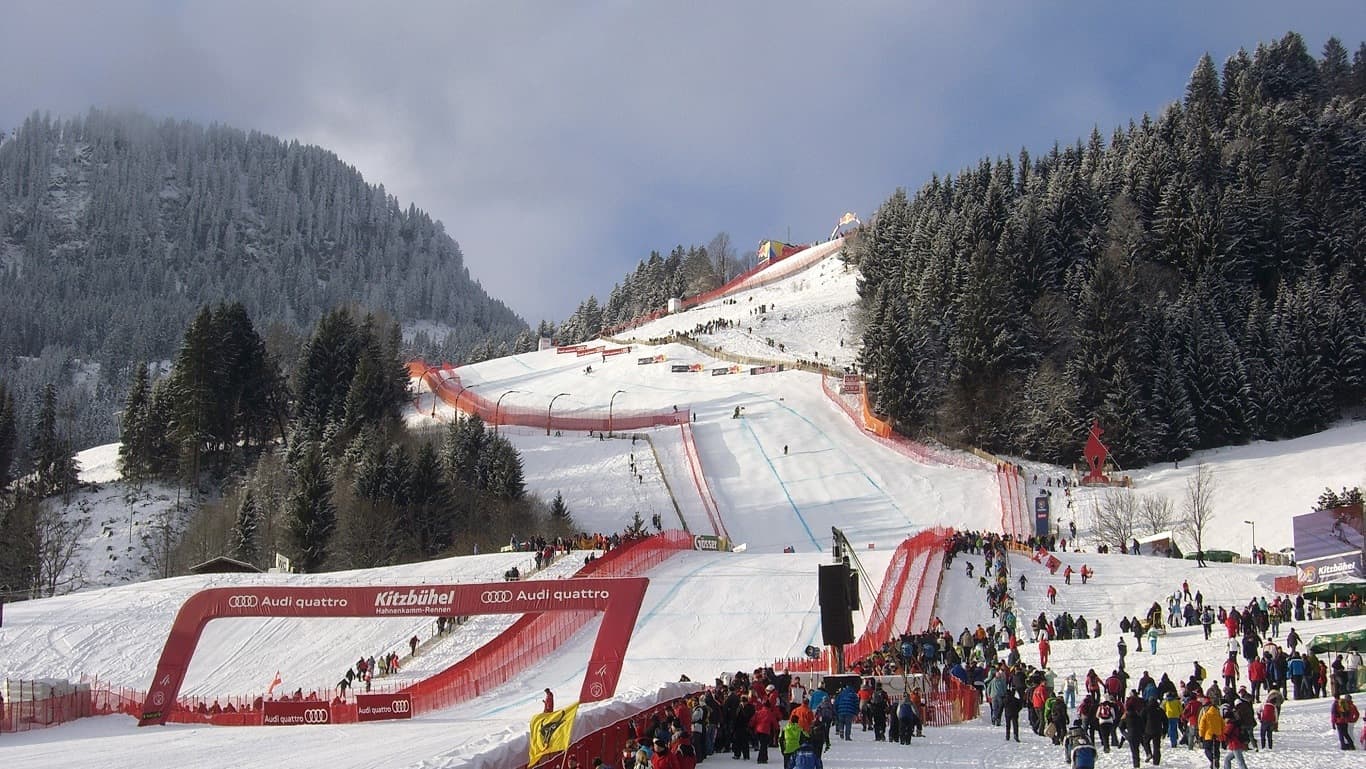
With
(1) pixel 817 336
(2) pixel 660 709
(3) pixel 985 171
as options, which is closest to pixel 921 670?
(2) pixel 660 709

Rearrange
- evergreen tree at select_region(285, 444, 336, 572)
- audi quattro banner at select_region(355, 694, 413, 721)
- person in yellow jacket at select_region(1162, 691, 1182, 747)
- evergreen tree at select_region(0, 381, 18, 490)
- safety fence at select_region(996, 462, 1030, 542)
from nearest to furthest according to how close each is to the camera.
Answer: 1. person in yellow jacket at select_region(1162, 691, 1182, 747)
2. audi quattro banner at select_region(355, 694, 413, 721)
3. safety fence at select_region(996, 462, 1030, 542)
4. evergreen tree at select_region(285, 444, 336, 572)
5. evergreen tree at select_region(0, 381, 18, 490)

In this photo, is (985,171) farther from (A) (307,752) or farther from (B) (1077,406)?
(A) (307,752)

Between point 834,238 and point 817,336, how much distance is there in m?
41.5

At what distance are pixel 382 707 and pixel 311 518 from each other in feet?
95.0

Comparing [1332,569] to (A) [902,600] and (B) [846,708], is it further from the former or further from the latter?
(B) [846,708]

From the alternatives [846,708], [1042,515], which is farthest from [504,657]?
[1042,515]

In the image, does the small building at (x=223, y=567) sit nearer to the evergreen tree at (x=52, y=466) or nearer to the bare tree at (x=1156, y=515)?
the evergreen tree at (x=52, y=466)

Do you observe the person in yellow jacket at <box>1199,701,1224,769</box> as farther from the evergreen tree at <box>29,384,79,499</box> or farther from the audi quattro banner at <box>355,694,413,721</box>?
the evergreen tree at <box>29,384,79,499</box>

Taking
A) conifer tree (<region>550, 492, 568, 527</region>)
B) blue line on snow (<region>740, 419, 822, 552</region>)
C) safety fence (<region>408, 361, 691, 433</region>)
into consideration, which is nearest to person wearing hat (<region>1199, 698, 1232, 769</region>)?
blue line on snow (<region>740, 419, 822, 552</region>)

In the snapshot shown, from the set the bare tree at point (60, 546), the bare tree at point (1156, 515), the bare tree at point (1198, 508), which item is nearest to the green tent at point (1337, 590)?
the bare tree at point (1198, 508)

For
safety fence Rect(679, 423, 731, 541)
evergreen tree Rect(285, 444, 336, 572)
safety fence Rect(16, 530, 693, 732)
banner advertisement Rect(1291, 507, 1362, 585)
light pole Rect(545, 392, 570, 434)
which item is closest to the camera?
safety fence Rect(16, 530, 693, 732)

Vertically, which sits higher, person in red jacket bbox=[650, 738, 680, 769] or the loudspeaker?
the loudspeaker

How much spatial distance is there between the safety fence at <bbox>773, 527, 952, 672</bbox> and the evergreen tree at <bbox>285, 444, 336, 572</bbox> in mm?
24737

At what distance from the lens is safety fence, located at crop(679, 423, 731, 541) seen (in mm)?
48438
